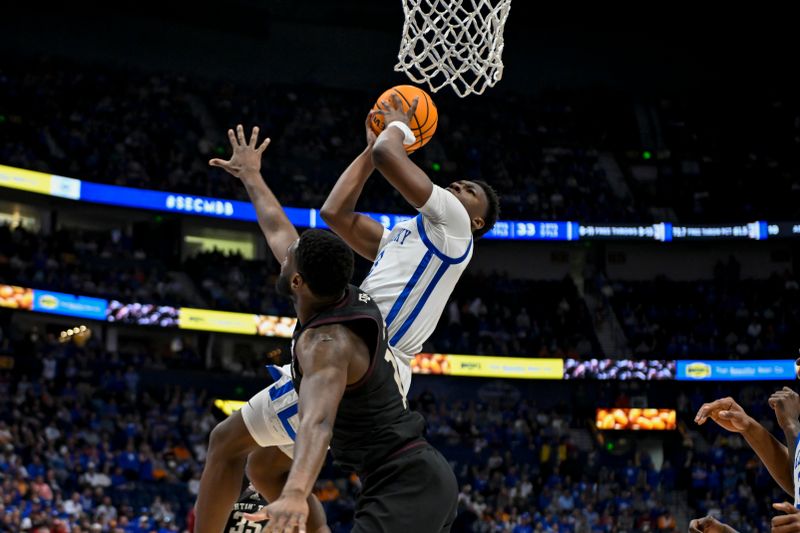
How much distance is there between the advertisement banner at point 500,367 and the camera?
24766mm

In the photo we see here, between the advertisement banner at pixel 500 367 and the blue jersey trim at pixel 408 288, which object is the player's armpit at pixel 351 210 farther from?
the advertisement banner at pixel 500 367

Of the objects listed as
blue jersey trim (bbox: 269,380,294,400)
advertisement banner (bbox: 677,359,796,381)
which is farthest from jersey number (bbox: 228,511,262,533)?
advertisement banner (bbox: 677,359,796,381)

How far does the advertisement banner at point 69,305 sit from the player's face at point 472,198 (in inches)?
704

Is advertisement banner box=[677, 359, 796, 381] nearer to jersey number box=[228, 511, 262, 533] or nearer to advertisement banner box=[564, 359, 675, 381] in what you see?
advertisement banner box=[564, 359, 675, 381]

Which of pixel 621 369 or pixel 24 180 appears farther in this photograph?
pixel 621 369

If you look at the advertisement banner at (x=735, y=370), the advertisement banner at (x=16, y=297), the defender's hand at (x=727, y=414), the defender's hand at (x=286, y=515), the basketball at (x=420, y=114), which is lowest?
the defender's hand at (x=286, y=515)

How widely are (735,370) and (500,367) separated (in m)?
5.54

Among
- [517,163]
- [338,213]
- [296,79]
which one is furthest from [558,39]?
[338,213]

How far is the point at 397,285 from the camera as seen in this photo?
475cm

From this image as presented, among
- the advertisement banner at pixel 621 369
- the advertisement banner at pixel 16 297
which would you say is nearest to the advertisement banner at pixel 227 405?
the advertisement banner at pixel 16 297

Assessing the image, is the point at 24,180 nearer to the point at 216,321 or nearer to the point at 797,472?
the point at 216,321

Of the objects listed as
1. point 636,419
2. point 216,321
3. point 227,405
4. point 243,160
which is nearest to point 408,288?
point 243,160

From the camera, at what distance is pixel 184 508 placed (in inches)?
707

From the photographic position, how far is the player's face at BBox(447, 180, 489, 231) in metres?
5.08
